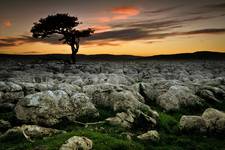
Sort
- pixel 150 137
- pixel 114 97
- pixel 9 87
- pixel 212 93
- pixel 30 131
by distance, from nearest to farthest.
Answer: pixel 30 131 → pixel 150 137 → pixel 114 97 → pixel 9 87 → pixel 212 93

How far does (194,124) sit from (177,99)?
5461 millimetres

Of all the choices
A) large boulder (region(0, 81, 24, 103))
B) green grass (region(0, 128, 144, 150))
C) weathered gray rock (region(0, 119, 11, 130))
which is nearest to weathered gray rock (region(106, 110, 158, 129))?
green grass (region(0, 128, 144, 150))

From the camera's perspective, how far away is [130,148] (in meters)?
13.1

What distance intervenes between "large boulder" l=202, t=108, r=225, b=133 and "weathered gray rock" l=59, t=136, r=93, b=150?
7605 mm

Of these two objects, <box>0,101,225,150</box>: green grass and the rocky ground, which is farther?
the rocky ground

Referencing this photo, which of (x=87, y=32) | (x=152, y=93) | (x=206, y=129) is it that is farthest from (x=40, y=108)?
(x=87, y=32)

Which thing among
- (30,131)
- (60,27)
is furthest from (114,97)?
(60,27)

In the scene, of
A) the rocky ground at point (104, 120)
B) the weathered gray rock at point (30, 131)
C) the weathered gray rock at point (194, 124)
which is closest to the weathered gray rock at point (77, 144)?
the rocky ground at point (104, 120)

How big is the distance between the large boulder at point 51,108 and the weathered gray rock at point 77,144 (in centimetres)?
481

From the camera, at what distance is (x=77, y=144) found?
12062mm

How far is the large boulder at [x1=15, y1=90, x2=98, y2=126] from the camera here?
1695 centimetres

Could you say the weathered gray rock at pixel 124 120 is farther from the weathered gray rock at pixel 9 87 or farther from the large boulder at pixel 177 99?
the weathered gray rock at pixel 9 87

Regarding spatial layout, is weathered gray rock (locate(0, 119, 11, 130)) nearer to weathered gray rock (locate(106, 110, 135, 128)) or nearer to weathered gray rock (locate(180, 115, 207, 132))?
weathered gray rock (locate(106, 110, 135, 128))

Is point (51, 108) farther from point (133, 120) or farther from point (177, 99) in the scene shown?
point (177, 99)
